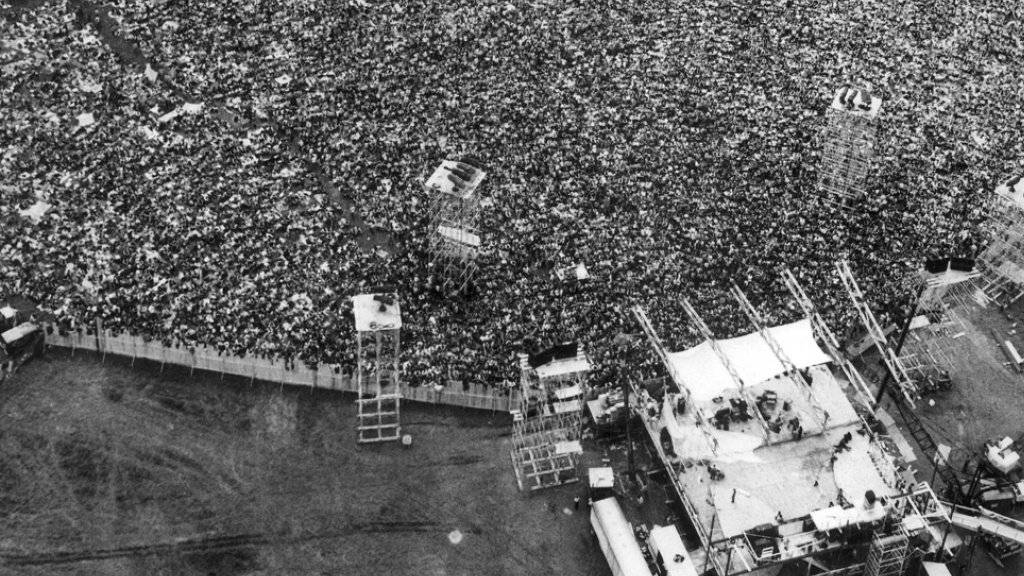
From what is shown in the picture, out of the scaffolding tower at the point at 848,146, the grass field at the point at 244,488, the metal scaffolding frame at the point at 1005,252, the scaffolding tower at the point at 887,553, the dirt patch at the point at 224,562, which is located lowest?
the scaffolding tower at the point at 887,553

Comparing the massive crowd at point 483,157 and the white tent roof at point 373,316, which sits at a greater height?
the massive crowd at point 483,157

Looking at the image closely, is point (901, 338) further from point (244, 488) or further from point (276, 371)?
point (244, 488)

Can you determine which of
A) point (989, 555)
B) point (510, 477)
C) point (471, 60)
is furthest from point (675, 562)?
point (471, 60)

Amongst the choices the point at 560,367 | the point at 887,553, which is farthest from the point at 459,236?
the point at 887,553

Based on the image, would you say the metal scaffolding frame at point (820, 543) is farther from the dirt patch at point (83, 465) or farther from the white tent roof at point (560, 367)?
the dirt patch at point (83, 465)

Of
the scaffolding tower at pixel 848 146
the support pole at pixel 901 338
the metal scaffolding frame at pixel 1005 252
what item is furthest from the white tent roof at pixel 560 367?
the metal scaffolding frame at pixel 1005 252

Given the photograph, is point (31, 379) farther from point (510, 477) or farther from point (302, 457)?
point (510, 477)
